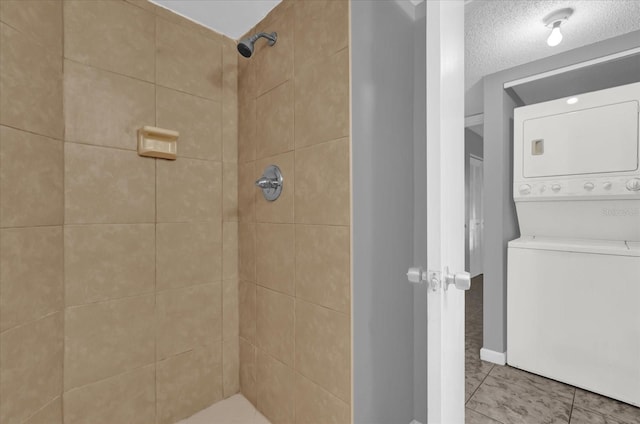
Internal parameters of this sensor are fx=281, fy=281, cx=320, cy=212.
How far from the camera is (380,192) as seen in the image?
3.85 feet

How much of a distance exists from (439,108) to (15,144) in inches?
53.9

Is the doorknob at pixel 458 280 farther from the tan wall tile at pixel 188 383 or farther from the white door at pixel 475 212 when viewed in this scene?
the white door at pixel 475 212

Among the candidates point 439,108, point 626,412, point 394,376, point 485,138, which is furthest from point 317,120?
point 626,412

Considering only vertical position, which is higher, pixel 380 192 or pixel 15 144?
pixel 15 144

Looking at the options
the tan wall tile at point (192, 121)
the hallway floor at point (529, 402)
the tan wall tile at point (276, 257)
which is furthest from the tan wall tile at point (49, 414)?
the hallway floor at point (529, 402)

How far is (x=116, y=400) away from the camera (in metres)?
1.25

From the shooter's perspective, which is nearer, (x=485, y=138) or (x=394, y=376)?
(x=394, y=376)

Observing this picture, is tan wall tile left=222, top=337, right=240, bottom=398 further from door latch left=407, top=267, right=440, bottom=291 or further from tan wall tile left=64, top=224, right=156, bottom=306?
door latch left=407, top=267, right=440, bottom=291

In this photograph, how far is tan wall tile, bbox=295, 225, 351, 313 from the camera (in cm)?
105

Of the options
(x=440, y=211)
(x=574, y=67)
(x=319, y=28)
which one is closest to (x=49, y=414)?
(x=440, y=211)

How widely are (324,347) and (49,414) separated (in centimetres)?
106

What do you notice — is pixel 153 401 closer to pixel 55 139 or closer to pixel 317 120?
pixel 55 139

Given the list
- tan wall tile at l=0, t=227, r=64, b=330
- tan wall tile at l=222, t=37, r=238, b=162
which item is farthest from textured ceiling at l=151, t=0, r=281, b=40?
tan wall tile at l=0, t=227, r=64, b=330

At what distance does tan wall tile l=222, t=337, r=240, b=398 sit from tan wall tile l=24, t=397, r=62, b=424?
0.69 meters
